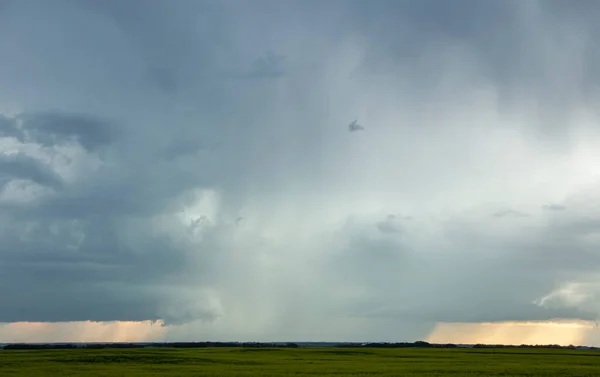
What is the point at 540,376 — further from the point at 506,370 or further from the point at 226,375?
the point at 226,375

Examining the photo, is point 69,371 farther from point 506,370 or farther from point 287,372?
point 506,370

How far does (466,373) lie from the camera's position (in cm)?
6738

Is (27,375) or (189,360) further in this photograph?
(189,360)

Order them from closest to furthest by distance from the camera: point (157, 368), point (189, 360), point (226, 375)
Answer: point (226, 375), point (157, 368), point (189, 360)

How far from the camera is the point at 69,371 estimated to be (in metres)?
69.8

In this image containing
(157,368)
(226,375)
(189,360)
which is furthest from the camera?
(189,360)

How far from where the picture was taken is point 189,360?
9000cm

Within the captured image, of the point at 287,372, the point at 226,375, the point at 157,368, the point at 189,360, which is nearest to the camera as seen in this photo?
the point at 226,375

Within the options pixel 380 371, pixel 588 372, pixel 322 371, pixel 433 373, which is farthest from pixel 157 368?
pixel 588 372

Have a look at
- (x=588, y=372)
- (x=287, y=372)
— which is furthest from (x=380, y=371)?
(x=588, y=372)

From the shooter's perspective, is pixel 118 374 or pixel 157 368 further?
pixel 157 368

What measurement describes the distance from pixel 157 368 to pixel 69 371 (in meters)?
10.9

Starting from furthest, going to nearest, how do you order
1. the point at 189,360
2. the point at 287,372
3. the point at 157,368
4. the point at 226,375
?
the point at 189,360 → the point at 157,368 → the point at 287,372 → the point at 226,375

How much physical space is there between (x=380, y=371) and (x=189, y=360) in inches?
1396
